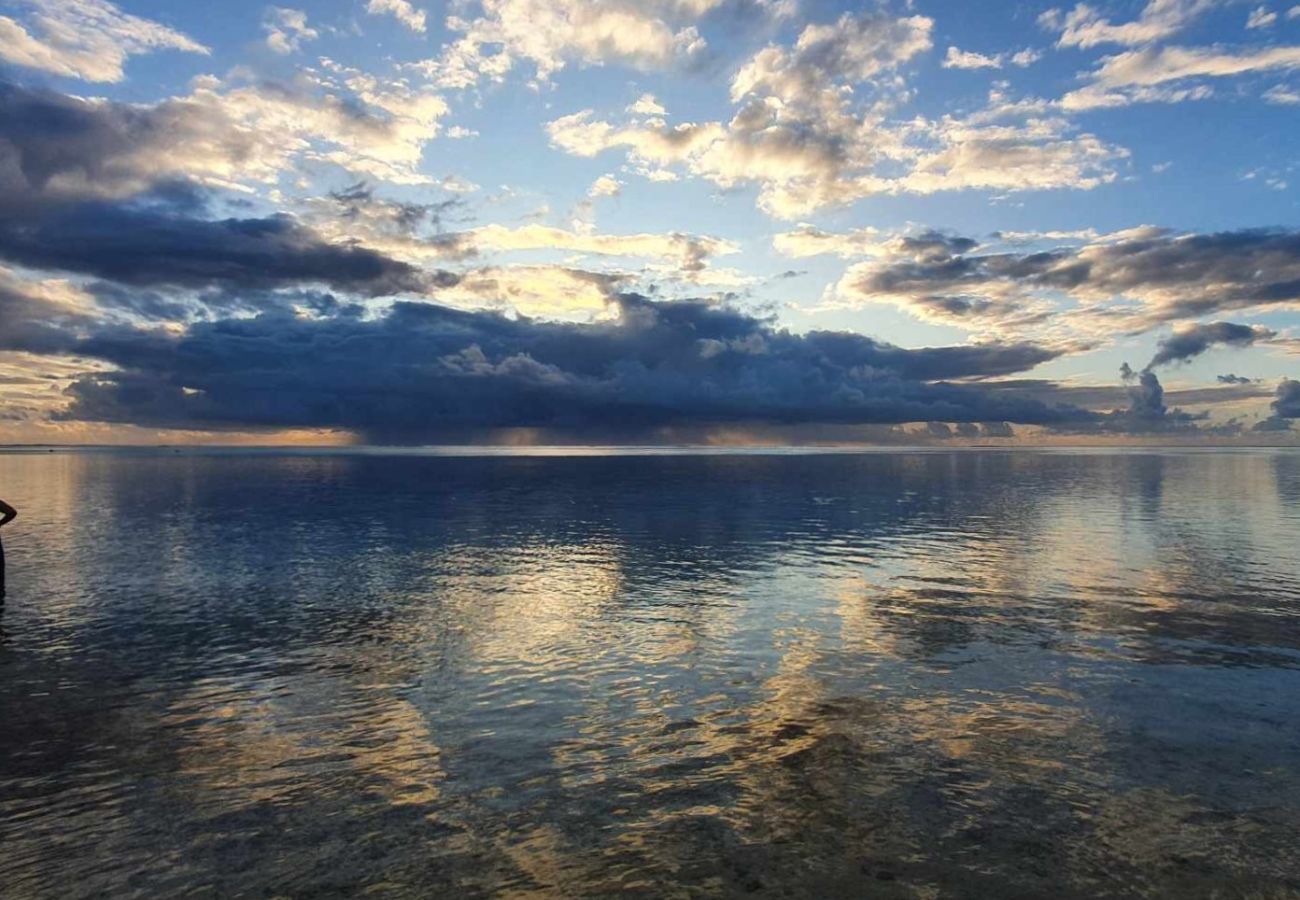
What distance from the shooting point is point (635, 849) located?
46.9 ft

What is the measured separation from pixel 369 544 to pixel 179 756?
Answer: 41.9 metres

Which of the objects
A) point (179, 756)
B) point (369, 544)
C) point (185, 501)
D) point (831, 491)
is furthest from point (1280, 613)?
point (185, 501)

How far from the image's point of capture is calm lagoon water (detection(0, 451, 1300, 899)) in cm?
1388

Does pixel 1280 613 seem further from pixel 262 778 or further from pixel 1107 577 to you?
pixel 262 778

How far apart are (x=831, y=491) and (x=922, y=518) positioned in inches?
1708

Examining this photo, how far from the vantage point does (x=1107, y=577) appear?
44.1 meters

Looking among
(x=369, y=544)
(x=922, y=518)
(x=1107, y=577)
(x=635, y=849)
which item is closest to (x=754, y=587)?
(x=1107, y=577)

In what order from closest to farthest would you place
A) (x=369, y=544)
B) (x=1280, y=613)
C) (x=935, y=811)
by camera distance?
1. (x=935, y=811)
2. (x=1280, y=613)
3. (x=369, y=544)

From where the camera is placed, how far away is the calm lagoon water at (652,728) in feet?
45.5

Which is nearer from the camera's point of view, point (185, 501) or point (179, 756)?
point (179, 756)

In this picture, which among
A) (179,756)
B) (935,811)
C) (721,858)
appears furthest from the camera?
(179,756)

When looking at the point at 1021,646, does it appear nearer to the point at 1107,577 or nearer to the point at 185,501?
the point at 1107,577

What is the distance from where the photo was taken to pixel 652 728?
2053 cm

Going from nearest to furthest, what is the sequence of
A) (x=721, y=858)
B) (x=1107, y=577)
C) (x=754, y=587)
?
(x=721, y=858) → (x=754, y=587) → (x=1107, y=577)
